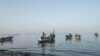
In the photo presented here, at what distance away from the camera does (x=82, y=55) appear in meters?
56.9

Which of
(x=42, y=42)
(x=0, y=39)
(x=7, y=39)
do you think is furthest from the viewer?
(x=7, y=39)

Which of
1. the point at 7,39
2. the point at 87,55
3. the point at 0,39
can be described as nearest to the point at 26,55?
the point at 87,55

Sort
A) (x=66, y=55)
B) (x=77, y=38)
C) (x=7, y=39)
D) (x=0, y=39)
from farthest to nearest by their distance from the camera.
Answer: (x=77, y=38) → (x=7, y=39) → (x=0, y=39) → (x=66, y=55)

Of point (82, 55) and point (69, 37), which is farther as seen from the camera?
point (69, 37)

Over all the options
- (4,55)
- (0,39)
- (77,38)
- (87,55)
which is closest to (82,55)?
(87,55)

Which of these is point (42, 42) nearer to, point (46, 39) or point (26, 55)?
point (46, 39)

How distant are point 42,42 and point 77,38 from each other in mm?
45363

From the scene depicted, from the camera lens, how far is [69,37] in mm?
147625

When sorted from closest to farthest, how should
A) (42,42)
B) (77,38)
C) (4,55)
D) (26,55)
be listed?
(4,55) < (26,55) < (42,42) < (77,38)

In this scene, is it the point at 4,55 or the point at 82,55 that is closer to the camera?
the point at 4,55

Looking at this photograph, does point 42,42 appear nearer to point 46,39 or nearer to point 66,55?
point 46,39

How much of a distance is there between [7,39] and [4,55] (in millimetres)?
91184

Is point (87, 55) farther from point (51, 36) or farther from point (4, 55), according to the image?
point (51, 36)

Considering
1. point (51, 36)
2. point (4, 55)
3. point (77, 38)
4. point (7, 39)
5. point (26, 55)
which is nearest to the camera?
point (4, 55)
